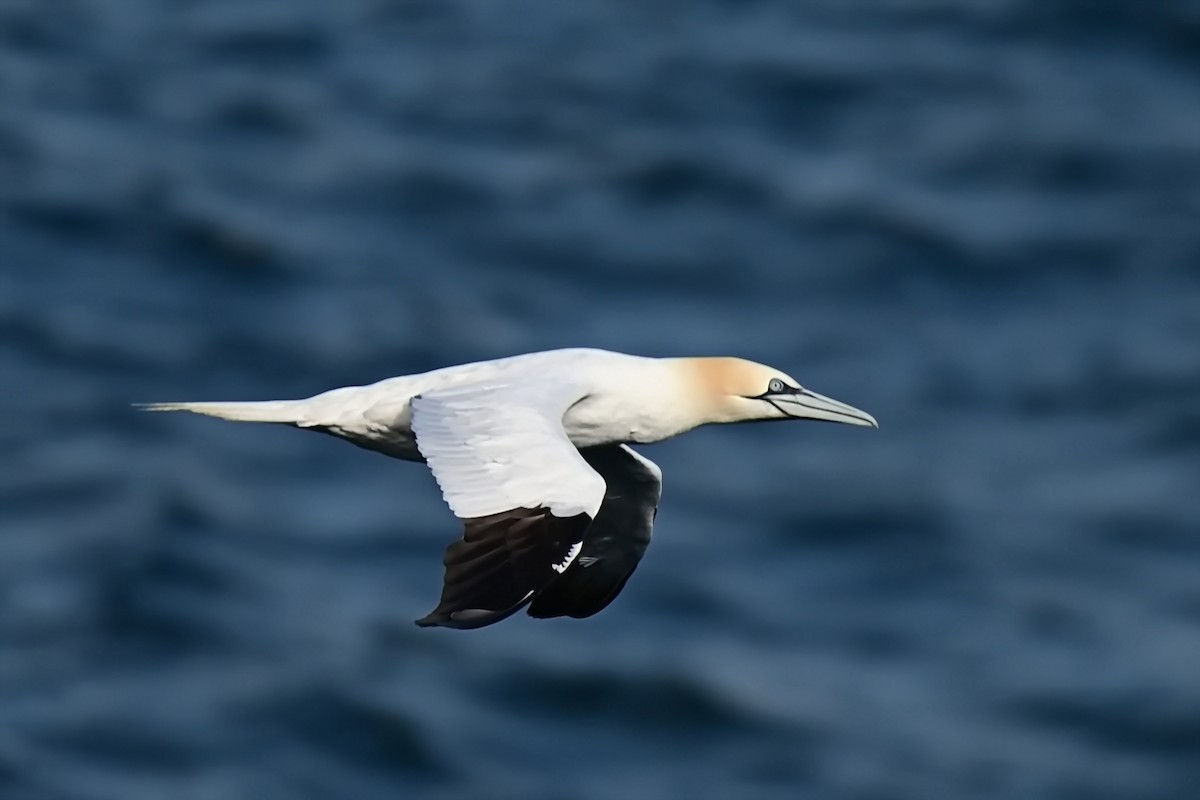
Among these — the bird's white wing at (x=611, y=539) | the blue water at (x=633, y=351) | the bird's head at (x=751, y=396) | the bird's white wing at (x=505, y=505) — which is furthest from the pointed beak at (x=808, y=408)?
the blue water at (x=633, y=351)

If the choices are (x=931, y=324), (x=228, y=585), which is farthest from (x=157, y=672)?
(x=931, y=324)

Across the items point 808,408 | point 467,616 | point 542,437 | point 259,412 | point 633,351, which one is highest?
point 633,351

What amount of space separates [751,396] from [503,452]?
2133 millimetres

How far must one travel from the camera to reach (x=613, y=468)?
12047mm

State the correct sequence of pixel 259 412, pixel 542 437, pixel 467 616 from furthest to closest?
pixel 259 412
pixel 542 437
pixel 467 616

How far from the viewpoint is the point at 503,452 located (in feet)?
32.6

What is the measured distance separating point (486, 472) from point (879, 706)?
28.4 meters

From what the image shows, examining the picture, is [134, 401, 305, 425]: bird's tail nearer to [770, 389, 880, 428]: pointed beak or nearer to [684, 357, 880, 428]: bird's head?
[684, 357, 880, 428]: bird's head

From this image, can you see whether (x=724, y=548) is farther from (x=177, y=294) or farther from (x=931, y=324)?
(x=177, y=294)

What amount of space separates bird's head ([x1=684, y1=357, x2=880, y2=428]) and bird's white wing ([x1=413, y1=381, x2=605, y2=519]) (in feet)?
3.56

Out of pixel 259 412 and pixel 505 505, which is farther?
pixel 259 412

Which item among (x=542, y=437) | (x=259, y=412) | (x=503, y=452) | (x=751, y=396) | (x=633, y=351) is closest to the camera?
(x=503, y=452)

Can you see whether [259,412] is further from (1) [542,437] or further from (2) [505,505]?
(2) [505,505]

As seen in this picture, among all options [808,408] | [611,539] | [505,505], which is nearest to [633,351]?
[611,539]
